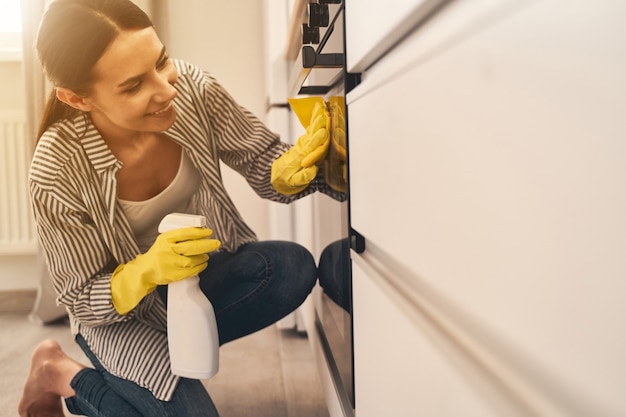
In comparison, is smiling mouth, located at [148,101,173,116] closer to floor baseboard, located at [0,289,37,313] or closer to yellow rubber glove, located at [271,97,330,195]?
yellow rubber glove, located at [271,97,330,195]

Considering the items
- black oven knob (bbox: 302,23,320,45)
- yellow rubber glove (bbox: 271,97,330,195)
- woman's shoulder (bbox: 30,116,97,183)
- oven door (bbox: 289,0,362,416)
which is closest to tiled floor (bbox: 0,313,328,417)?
oven door (bbox: 289,0,362,416)

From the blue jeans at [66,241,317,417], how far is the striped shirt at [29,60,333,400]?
0.20 ft

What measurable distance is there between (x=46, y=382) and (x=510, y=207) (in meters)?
1.19

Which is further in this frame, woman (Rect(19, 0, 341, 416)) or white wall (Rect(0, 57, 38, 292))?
white wall (Rect(0, 57, 38, 292))

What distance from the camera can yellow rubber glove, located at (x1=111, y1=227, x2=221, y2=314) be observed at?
87cm

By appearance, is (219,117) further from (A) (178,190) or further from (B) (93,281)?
(B) (93,281)

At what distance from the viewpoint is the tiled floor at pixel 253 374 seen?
4.10 ft

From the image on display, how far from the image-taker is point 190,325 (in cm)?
91

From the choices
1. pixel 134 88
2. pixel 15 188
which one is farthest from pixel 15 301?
pixel 134 88

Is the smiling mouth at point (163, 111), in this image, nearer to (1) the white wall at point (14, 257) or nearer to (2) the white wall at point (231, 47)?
(2) the white wall at point (231, 47)

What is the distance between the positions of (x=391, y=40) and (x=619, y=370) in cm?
36

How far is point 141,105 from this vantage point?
91 cm

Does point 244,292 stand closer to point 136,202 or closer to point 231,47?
point 136,202

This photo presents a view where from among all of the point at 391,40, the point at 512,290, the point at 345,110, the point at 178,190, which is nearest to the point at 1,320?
the point at 178,190
